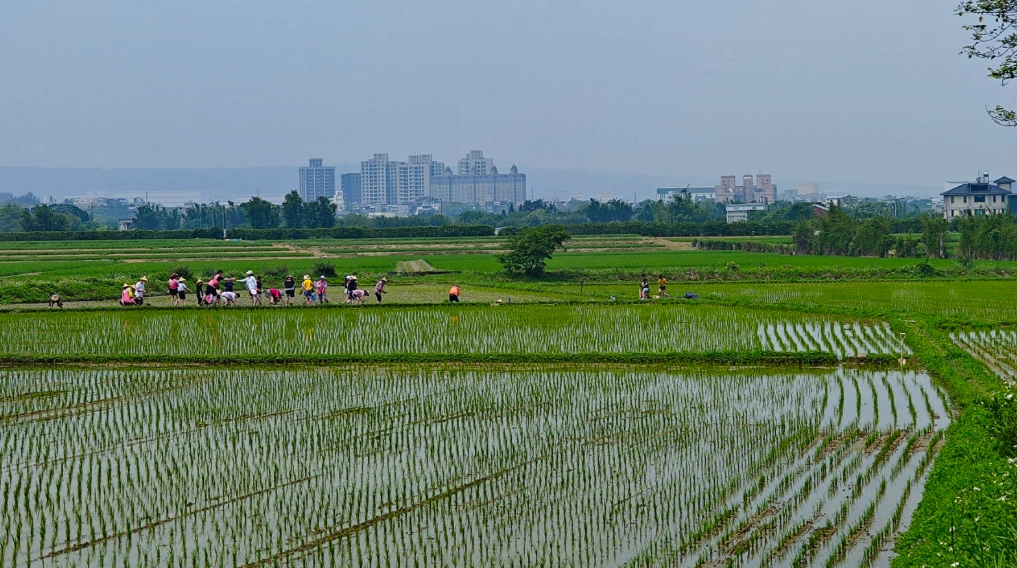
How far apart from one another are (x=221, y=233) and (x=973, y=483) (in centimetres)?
5532

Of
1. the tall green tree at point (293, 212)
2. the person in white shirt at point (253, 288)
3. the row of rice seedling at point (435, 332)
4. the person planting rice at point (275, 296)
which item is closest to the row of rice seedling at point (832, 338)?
the row of rice seedling at point (435, 332)

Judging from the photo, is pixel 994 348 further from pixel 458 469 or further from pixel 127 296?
pixel 127 296

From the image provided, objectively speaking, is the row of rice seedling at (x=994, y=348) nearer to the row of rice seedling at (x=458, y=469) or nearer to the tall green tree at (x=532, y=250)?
the row of rice seedling at (x=458, y=469)

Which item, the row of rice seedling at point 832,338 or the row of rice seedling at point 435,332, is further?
the row of rice seedling at point 435,332

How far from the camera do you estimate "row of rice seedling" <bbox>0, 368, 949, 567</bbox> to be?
7.19 metres

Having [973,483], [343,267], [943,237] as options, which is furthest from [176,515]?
[943,237]

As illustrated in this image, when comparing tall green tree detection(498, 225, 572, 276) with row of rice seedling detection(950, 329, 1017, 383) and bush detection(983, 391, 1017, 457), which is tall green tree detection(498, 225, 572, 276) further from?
bush detection(983, 391, 1017, 457)

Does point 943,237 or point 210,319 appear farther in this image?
point 943,237

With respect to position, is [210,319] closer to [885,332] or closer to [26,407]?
[26,407]

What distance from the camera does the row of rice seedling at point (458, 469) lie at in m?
7.19

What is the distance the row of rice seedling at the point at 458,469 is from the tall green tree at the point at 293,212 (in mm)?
60826

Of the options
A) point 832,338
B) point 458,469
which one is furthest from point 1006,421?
point 832,338

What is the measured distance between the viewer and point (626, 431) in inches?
417

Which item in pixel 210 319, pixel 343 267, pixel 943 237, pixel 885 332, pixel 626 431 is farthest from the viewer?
pixel 943 237
